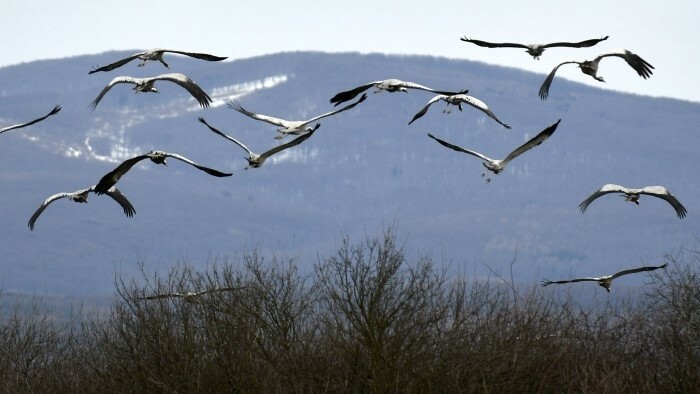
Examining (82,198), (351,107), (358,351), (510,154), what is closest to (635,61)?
(510,154)

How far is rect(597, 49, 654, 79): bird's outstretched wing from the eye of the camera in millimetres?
23969

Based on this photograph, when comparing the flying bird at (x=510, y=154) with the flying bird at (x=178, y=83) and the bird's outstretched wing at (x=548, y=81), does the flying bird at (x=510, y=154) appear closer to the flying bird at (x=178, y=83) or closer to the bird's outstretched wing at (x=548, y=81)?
the bird's outstretched wing at (x=548, y=81)

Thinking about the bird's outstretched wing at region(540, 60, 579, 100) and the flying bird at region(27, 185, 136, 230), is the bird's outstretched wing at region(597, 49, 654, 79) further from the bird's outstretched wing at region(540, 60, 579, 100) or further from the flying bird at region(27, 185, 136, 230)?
the flying bird at region(27, 185, 136, 230)

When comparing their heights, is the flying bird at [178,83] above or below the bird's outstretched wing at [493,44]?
below

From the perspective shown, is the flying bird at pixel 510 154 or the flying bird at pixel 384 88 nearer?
the flying bird at pixel 384 88

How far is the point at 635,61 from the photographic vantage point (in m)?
24.3

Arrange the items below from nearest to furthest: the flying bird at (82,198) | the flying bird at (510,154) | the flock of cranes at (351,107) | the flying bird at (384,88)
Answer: the flying bird at (384,88)
the flock of cranes at (351,107)
the flying bird at (510,154)
the flying bird at (82,198)

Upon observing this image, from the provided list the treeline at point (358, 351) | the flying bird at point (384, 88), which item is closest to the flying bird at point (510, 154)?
the flying bird at point (384, 88)

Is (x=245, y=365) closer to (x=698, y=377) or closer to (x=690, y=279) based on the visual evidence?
(x=698, y=377)

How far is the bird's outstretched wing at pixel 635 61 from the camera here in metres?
24.0

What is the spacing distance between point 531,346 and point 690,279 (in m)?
8.31

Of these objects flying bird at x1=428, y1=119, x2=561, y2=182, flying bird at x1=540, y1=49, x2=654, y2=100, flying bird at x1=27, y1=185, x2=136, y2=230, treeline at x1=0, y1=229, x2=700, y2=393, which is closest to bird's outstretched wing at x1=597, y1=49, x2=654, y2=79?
flying bird at x1=540, y1=49, x2=654, y2=100

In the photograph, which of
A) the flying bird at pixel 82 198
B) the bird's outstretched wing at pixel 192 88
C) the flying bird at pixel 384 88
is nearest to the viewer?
A: the flying bird at pixel 384 88

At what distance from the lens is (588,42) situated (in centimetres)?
2184
